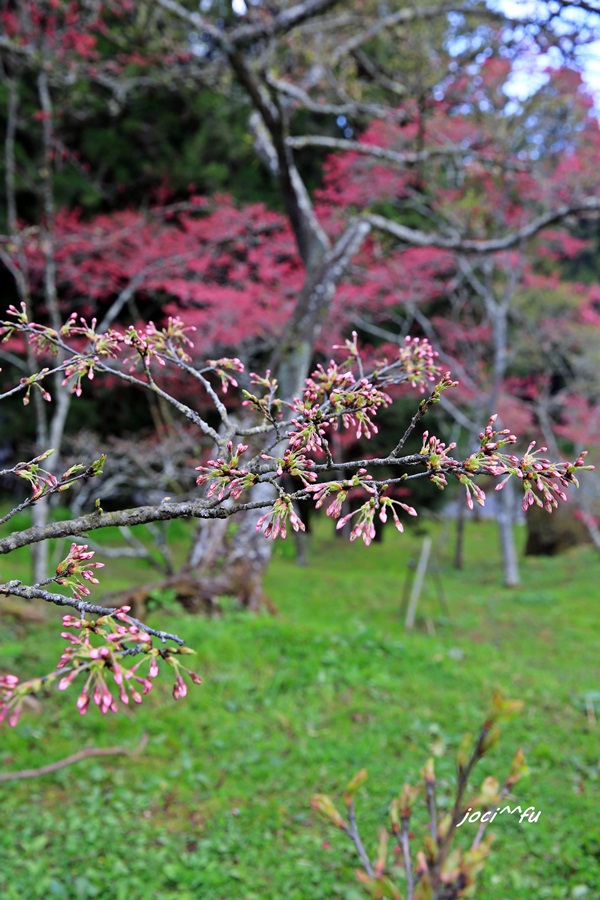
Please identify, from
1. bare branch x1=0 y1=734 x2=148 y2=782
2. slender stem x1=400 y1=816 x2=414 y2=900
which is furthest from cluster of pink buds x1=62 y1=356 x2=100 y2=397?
bare branch x1=0 y1=734 x2=148 y2=782

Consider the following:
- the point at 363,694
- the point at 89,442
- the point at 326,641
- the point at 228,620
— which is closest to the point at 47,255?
the point at 89,442

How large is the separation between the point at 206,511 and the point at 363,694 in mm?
4170

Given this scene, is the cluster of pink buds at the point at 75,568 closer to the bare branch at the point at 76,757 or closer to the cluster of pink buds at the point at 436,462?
the cluster of pink buds at the point at 436,462

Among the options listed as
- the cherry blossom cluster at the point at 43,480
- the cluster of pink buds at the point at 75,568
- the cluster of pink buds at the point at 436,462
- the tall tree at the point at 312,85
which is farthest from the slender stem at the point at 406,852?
the tall tree at the point at 312,85

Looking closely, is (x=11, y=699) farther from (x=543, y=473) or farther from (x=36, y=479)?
(x=543, y=473)

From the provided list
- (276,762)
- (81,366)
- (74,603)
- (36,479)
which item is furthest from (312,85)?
(74,603)

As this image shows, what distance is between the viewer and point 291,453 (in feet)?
3.76

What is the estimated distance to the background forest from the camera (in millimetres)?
1501

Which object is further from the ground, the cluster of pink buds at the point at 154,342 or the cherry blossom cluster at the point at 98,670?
the cluster of pink buds at the point at 154,342

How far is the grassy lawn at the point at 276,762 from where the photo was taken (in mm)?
3096

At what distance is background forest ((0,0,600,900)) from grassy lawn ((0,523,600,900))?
0.9 inches

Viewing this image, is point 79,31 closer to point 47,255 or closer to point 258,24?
point 47,255

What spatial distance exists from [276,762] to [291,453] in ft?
11.2

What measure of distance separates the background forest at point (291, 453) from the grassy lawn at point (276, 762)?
0.07ft
